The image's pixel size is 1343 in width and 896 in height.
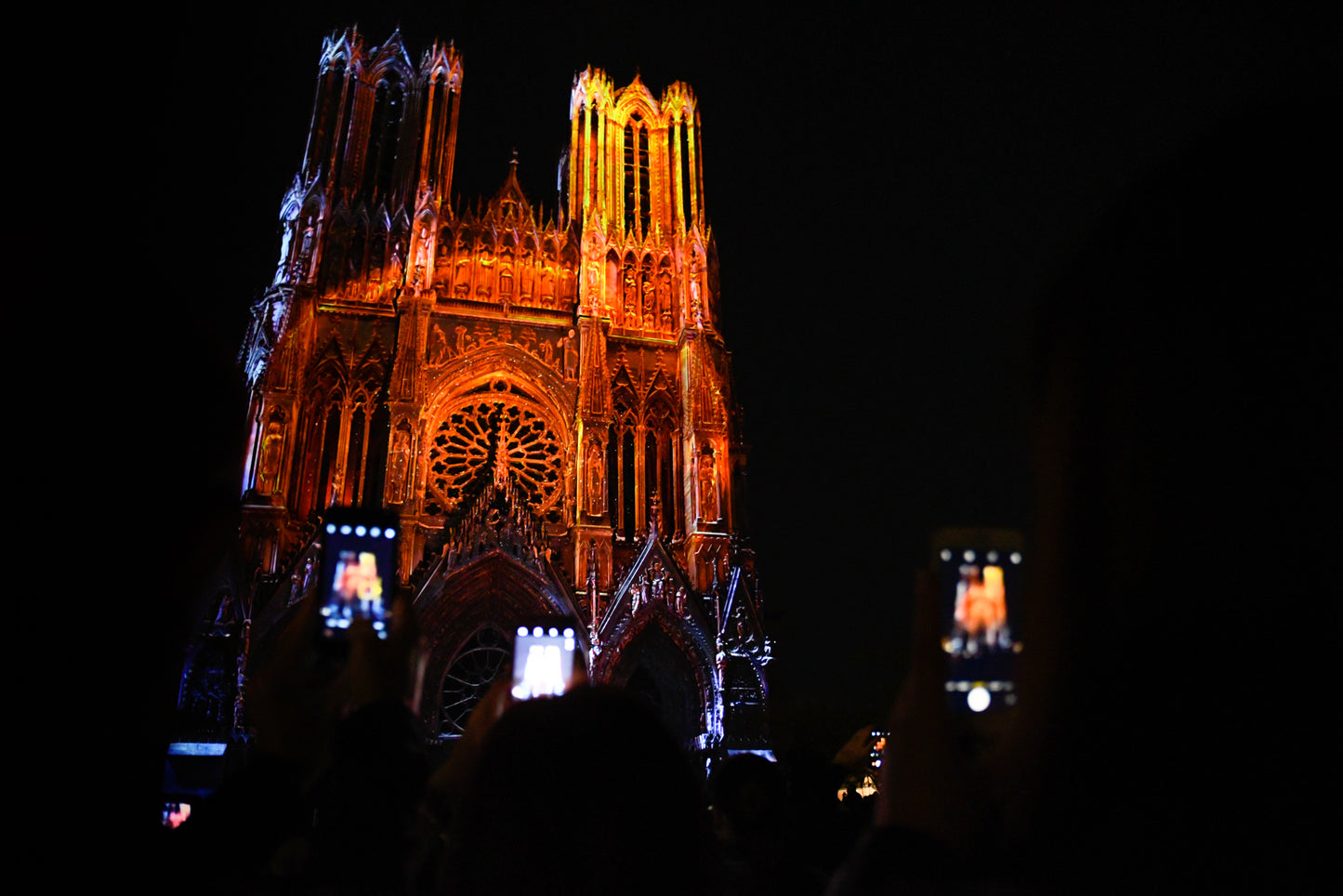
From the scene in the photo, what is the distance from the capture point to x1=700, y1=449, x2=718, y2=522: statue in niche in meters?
23.0

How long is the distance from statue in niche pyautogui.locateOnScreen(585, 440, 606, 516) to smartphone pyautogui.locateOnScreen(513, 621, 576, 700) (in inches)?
314

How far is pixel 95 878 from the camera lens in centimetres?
120

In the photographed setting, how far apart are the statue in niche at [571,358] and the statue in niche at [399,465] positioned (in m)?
4.65

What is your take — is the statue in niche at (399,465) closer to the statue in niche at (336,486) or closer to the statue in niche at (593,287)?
the statue in niche at (336,486)

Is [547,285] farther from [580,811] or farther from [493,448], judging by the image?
[580,811]

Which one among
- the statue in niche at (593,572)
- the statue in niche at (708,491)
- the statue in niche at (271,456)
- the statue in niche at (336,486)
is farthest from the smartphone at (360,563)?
the statue in niche at (336,486)

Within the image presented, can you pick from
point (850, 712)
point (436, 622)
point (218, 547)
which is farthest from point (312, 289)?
point (850, 712)

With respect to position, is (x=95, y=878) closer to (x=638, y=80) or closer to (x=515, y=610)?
(x=515, y=610)

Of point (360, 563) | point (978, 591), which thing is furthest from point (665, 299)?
point (978, 591)

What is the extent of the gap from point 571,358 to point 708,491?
17.5 feet

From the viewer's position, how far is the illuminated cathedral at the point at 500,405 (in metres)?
20.7

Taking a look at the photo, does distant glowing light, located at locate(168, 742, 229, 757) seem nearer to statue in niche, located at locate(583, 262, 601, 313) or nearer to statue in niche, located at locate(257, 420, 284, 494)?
statue in niche, located at locate(257, 420, 284, 494)

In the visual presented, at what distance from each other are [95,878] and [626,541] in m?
22.1

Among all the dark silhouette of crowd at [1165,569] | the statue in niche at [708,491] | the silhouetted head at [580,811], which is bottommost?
the silhouetted head at [580,811]
